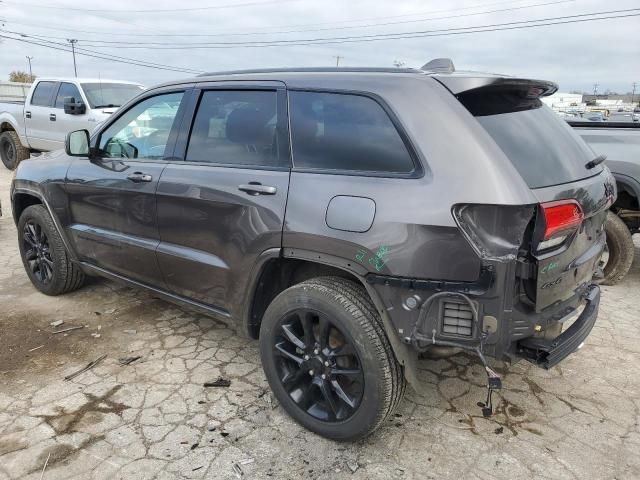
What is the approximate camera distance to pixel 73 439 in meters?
2.68

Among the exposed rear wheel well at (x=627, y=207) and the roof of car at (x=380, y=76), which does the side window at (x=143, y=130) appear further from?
the exposed rear wheel well at (x=627, y=207)

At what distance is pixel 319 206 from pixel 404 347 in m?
0.77

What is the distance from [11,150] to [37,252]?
9.14m

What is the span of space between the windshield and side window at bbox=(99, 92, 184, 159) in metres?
6.53

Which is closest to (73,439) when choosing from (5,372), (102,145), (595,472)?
(5,372)

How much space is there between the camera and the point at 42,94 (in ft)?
35.0

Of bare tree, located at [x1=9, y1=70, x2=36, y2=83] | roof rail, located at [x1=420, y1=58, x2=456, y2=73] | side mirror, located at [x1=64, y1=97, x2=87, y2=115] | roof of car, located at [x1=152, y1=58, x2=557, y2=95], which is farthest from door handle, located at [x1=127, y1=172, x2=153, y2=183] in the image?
bare tree, located at [x1=9, y1=70, x2=36, y2=83]

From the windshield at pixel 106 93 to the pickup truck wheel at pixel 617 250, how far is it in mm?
8282

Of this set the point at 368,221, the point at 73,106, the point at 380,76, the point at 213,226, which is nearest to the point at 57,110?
the point at 73,106

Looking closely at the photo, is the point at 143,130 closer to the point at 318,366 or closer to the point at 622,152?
the point at 318,366

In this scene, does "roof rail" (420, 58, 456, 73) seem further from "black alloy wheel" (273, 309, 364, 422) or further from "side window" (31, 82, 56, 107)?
"side window" (31, 82, 56, 107)

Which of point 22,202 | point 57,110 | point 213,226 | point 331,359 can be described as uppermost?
point 57,110

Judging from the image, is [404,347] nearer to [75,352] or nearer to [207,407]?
[207,407]

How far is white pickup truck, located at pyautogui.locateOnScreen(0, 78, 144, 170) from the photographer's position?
9484mm
